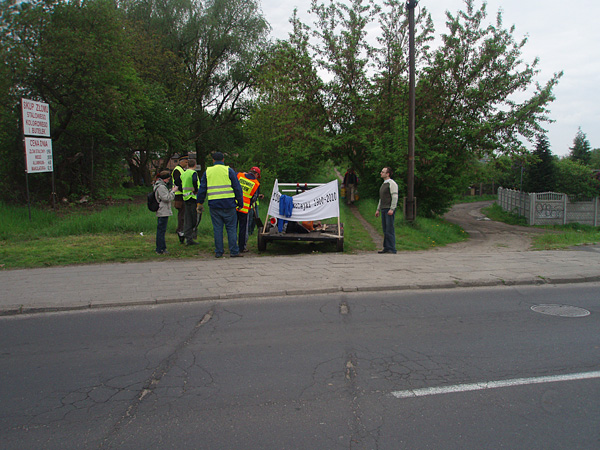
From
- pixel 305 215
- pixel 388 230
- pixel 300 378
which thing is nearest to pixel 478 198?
pixel 388 230

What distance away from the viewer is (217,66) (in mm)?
32094

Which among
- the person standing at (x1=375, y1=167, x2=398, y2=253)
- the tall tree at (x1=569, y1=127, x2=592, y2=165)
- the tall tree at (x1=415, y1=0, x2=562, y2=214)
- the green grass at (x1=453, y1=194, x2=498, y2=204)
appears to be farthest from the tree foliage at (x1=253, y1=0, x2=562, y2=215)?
the tall tree at (x1=569, y1=127, x2=592, y2=165)

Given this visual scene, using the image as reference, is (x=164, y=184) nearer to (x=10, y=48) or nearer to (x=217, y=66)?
(x=10, y=48)

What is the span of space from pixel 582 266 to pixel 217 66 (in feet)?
91.8

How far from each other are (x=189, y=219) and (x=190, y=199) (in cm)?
51

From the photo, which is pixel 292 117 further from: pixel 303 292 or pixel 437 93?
pixel 303 292

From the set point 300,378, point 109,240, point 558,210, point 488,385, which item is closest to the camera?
point 488,385

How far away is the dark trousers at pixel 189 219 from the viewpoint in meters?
10.6

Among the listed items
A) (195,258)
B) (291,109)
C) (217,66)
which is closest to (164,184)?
(195,258)

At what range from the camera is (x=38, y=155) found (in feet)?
45.4

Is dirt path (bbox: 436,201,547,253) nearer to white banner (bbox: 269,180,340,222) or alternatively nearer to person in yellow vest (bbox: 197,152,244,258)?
white banner (bbox: 269,180,340,222)

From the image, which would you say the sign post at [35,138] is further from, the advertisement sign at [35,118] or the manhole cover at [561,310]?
the manhole cover at [561,310]

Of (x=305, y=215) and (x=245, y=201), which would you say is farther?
(x=305, y=215)

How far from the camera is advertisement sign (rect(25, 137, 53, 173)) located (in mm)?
13359
